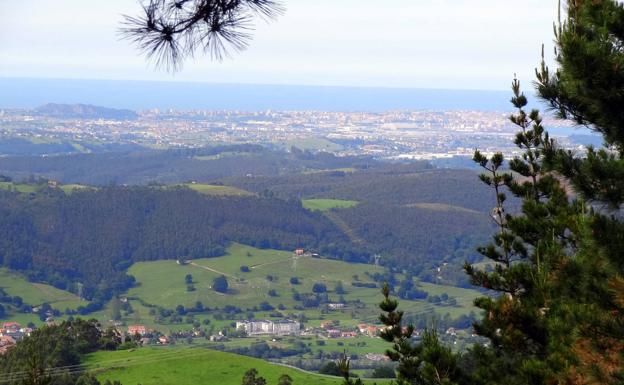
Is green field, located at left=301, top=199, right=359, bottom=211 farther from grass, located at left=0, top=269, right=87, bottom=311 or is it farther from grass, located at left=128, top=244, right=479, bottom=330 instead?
grass, located at left=0, top=269, right=87, bottom=311

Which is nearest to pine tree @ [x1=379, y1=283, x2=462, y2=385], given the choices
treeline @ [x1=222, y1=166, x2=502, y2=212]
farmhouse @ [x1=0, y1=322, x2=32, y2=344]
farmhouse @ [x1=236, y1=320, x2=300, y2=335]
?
farmhouse @ [x1=0, y1=322, x2=32, y2=344]

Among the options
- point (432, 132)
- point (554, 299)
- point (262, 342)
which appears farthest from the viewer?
point (432, 132)

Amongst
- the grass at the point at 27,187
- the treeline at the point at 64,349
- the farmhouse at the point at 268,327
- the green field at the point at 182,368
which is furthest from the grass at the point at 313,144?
the treeline at the point at 64,349

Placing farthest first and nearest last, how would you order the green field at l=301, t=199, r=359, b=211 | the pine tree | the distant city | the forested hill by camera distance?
the distant city < the green field at l=301, t=199, r=359, b=211 < the forested hill < the pine tree

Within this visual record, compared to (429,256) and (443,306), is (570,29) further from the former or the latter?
(429,256)

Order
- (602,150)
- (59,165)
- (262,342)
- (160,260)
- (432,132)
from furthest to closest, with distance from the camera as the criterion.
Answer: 1. (432,132)
2. (59,165)
3. (160,260)
4. (262,342)
5. (602,150)

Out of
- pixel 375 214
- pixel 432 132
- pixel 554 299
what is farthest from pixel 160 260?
pixel 432 132
